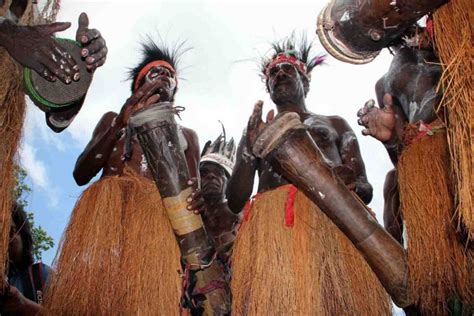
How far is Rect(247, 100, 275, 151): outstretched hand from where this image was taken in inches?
130

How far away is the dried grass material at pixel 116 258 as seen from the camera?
10.8ft

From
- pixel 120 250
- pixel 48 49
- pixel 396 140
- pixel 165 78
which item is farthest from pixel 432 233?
pixel 165 78

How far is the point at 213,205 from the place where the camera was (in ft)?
17.9

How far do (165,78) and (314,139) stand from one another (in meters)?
1.34

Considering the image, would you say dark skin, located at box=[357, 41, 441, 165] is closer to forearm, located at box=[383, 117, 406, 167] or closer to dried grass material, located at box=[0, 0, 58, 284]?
forearm, located at box=[383, 117, 406, 167]

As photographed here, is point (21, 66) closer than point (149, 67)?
Yes

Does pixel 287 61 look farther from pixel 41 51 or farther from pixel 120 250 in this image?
pixel 41 51

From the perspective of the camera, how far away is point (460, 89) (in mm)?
2266

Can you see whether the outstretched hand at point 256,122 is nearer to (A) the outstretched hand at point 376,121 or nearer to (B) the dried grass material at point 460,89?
(A) the outstretched hand at point 376,121

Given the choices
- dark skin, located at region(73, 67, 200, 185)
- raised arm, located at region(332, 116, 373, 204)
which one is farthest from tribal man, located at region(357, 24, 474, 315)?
dark skin, located at region(73, 67, 200, 185)

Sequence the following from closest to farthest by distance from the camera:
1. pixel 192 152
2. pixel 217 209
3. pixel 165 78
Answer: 1. pixel 192 152
2. pixel 165 78
3. pixel 217 209

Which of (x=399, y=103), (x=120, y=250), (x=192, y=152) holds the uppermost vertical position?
(x=192, y=152)

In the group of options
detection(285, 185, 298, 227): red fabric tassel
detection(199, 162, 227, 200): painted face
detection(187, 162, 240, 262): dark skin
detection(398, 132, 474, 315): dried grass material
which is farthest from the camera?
detection(199, 162, 227, 200): painted face

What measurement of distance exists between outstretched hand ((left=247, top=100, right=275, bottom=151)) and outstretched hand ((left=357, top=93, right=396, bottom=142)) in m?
0.62
